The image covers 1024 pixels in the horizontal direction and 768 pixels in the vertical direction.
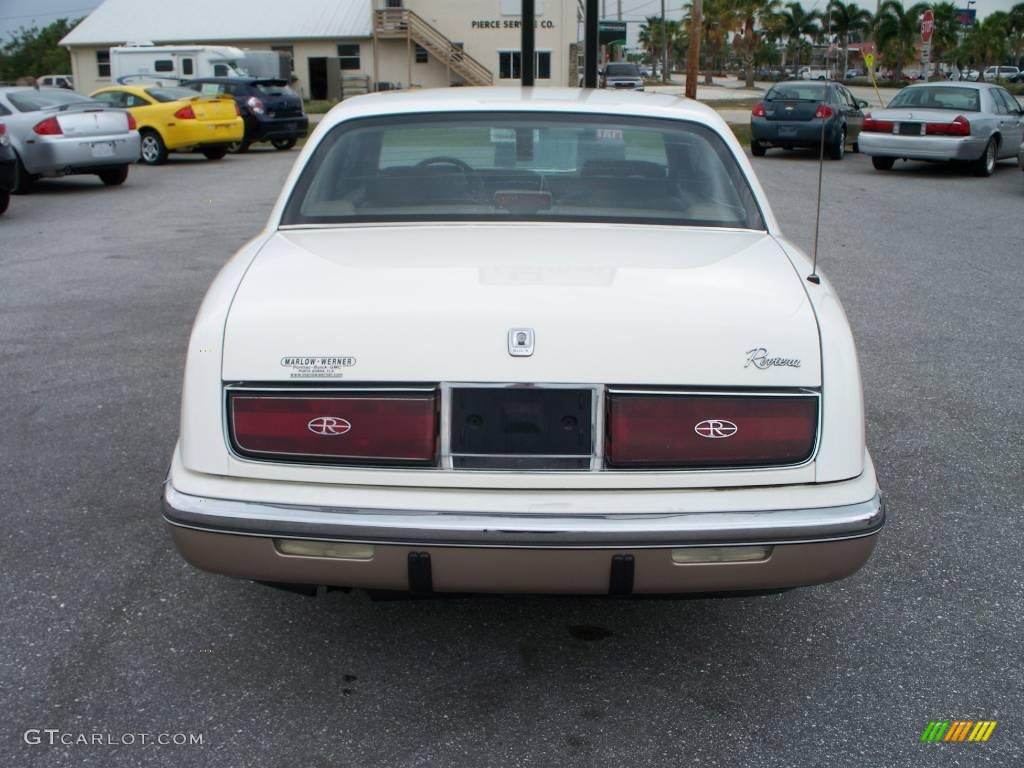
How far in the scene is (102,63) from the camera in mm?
48625

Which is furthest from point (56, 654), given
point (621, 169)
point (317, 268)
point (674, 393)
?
point (621, 169)

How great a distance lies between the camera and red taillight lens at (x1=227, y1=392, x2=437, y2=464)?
8.48ft

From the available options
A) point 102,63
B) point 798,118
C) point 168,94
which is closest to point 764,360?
point 798,118

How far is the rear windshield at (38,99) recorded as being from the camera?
1423 cm

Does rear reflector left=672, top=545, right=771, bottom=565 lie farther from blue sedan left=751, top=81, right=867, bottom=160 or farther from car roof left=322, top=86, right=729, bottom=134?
blue sedan left=751, top=81, right=867, bottom=160

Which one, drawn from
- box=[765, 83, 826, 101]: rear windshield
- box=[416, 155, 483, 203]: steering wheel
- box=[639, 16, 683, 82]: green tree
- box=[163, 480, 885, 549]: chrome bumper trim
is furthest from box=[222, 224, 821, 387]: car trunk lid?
box=[639, 16, 683, 82]: green tree

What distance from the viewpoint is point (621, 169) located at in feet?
12.6

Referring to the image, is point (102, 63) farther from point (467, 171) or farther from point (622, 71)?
point (467, 171)

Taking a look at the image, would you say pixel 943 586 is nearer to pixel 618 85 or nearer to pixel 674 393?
pixel 674 393

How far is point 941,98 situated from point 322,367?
16.8m

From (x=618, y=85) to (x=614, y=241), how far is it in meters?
41.1

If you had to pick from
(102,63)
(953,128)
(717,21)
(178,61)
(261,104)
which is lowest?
(953,128)

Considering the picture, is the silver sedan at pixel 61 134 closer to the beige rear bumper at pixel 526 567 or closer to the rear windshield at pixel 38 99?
the rear windshield at pixel 38 99

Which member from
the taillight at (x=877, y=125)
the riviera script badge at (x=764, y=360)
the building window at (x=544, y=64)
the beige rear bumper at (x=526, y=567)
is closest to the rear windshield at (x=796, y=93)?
the taillight at (x=877, y=125)
